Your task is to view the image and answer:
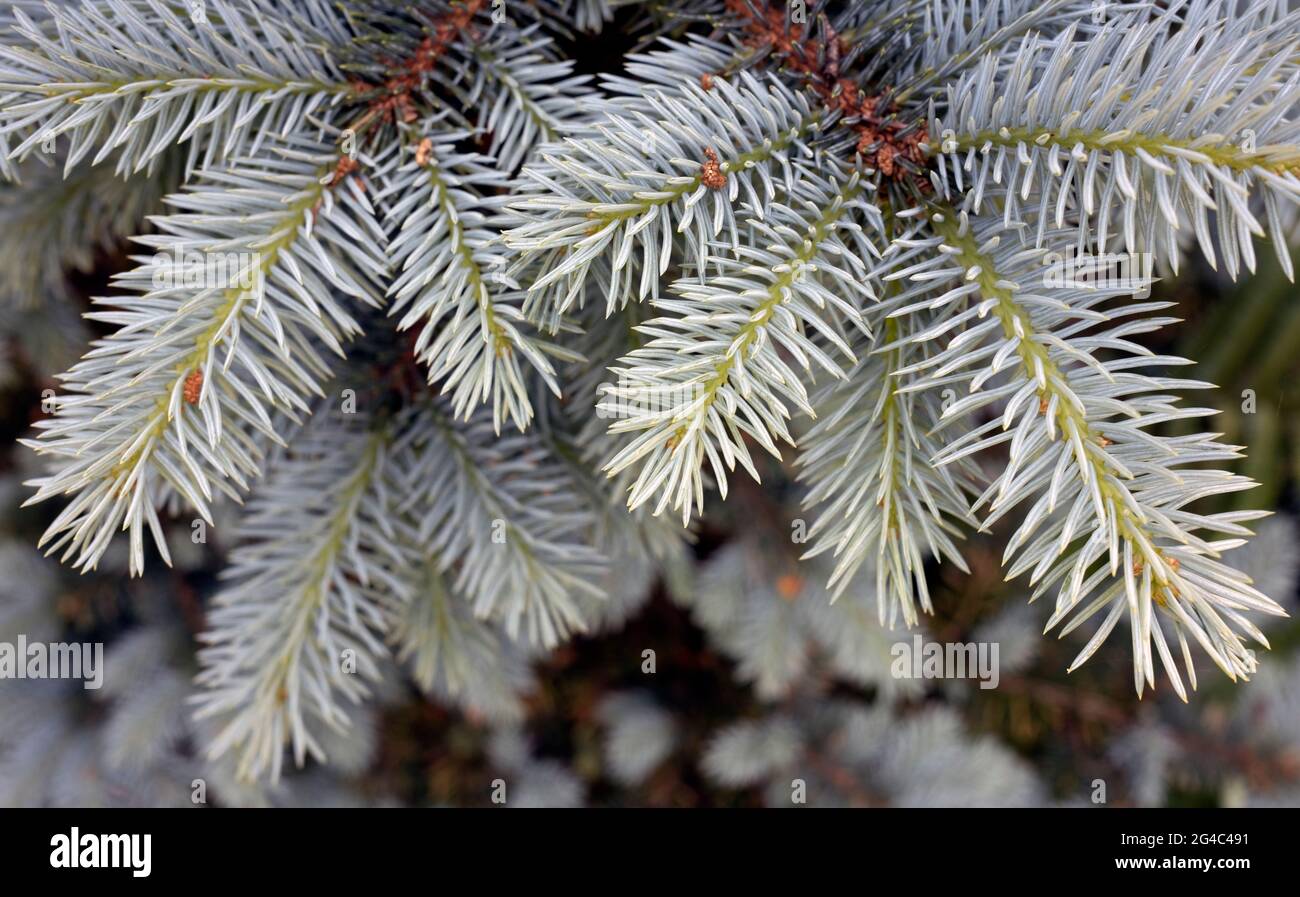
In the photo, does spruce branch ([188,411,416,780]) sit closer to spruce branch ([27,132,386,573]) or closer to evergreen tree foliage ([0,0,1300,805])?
evergreen tree foliage ([0,0,1300,805])

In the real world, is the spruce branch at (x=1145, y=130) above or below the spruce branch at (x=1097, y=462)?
above

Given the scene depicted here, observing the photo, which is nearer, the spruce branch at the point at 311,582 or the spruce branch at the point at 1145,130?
the spruce branch at the point at 1145,130

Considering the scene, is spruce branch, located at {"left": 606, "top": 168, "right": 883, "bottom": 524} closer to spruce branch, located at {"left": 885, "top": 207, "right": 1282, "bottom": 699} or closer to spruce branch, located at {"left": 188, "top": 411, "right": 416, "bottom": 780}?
spruce branch, located at {"left": 885, "top": 207, "right": 1282, "bottom": 699}

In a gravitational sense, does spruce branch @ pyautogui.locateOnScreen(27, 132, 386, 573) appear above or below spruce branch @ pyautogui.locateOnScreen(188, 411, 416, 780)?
above

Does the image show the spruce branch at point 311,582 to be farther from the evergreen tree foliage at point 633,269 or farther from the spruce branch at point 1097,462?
the spruce branch at point 1097,462

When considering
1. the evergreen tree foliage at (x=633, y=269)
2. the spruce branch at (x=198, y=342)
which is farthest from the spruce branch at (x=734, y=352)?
the spruce branch at (x=198, y=342)

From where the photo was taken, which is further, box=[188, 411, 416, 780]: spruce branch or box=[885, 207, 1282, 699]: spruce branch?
box=[188, 411, 416, 780]: spruce branch

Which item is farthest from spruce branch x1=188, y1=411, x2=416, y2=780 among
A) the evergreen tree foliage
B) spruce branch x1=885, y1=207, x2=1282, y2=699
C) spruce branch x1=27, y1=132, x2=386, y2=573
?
spruce branch x1=885, y1=207, x2=1282, y2=699

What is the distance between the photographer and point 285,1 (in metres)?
0.42

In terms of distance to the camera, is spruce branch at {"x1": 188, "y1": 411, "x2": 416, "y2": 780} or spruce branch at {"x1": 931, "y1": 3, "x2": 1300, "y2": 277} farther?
spruce branch at {"x1": 188, "y1": 411, "x2": 416, "y2": 780}

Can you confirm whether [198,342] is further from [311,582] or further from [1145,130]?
[1145,130]

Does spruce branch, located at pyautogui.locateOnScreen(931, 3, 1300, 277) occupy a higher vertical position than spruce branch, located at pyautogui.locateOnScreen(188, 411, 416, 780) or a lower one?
higher
